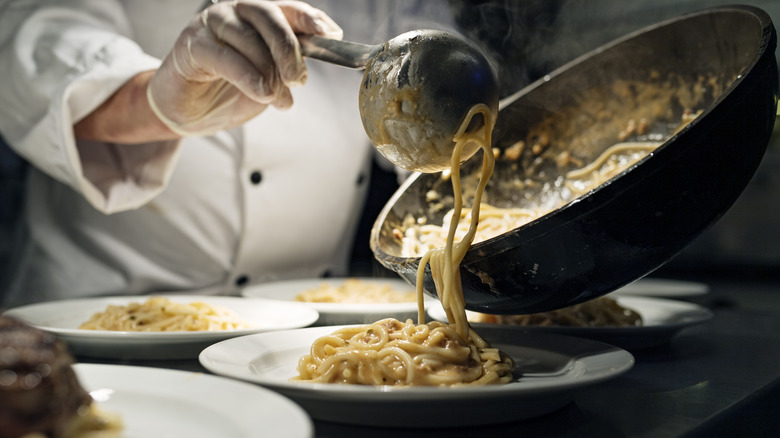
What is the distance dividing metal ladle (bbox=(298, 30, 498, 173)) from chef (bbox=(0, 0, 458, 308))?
0.35 m

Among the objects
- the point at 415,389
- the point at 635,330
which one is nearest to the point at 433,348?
the point at 415,389

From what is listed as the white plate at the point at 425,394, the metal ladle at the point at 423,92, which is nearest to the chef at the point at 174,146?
the metal ladle at the point at 423,92

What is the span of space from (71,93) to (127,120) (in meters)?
0.19

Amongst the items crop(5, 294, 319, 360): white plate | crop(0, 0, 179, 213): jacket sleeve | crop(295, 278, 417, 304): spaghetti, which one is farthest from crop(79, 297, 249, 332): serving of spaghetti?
crop(0, 0, 179, 213): jacket sleeve

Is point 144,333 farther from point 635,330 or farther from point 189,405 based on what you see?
point 635,330

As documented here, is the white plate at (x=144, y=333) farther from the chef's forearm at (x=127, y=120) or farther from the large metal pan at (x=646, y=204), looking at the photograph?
the chef's forearm at (x=127, y=120)

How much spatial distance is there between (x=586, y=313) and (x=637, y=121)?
0.56 metres

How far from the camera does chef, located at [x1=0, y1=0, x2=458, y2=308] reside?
68.4 inches

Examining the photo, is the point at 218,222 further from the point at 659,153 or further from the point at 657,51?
the point at 659,153

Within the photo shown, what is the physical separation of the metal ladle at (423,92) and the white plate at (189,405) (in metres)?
0.57

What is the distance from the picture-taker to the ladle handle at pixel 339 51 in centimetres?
131

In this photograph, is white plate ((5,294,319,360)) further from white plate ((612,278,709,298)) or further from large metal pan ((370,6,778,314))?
white plate ((612,278,709,298))

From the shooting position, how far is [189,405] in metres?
0.89

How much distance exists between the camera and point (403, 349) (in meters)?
1.21
